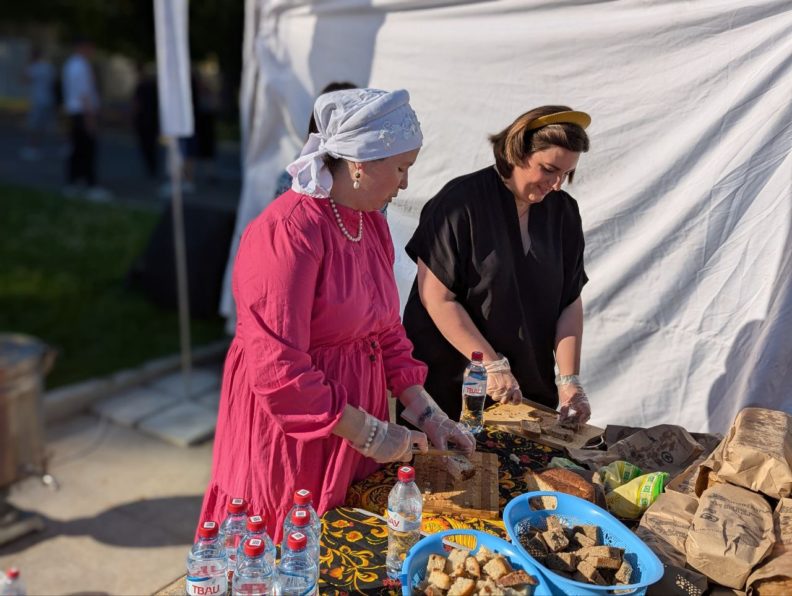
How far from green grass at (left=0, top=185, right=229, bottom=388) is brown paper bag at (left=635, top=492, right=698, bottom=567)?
4.65 metres

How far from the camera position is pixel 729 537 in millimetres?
1807

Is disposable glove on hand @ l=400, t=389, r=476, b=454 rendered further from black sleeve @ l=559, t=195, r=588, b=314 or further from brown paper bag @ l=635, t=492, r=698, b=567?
black sleeve @ l=559, t=195, r=588, b=314

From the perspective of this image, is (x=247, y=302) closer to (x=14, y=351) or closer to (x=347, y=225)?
(x=347, y=225)

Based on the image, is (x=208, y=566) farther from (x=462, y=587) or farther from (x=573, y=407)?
(x=573, y=407)

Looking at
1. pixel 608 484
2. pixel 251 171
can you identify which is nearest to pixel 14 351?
pixel 251 171

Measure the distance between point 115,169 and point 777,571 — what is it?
13.6 meters

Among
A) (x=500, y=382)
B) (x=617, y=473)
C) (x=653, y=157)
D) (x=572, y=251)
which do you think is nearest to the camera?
(x=617, y=473)

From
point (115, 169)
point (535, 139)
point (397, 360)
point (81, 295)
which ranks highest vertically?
point (535, 139)

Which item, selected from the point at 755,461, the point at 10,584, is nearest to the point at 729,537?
the point at 755,461

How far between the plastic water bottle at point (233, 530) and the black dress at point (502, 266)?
1.19 metres

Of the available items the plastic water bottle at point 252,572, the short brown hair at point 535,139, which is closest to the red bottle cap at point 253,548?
the plastic water bottle at point 252,572

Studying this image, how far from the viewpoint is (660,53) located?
300cm

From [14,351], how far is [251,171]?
6.54 feet

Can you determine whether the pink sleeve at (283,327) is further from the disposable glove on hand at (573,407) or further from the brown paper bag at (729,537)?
the disposable glove on hand at (573,407)
